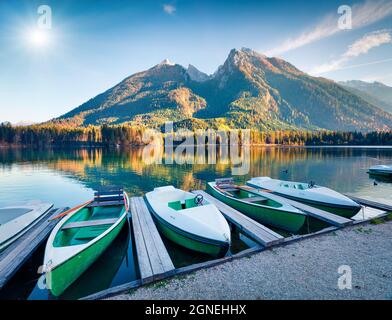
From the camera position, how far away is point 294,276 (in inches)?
281

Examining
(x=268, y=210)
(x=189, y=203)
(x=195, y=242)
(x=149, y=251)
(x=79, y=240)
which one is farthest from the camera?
(x=189, y=203)

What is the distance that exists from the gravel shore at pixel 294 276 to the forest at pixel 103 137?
133380 mm

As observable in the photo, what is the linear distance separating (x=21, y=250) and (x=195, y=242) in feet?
25.3

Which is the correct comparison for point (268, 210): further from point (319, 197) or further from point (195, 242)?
point (195, 242)

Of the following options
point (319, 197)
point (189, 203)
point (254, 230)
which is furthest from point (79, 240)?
point (319, 197)

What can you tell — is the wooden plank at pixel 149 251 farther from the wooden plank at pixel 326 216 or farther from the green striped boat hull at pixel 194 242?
the wooden plank at pixel 326 216

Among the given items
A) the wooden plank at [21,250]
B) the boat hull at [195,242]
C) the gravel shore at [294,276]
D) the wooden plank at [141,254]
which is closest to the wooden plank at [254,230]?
the gravel shore at [294,276]

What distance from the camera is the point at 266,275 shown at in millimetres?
7238

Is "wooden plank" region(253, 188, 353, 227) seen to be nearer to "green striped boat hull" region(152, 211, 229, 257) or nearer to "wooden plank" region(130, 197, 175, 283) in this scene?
"green striped boat hull" region(152, 211, 229, 257)

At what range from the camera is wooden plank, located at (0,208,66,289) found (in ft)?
24.6

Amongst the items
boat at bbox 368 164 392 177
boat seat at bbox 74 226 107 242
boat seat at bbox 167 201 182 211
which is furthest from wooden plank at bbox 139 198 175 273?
boat at bbox 368 164 392 177

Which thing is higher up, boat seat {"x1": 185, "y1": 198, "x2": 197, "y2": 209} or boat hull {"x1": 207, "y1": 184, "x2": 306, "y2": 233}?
boat seat {"x1": 185, "y1": 198, "x2": 197, "y2": 209}

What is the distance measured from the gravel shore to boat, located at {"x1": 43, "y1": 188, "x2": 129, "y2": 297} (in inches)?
89.0
